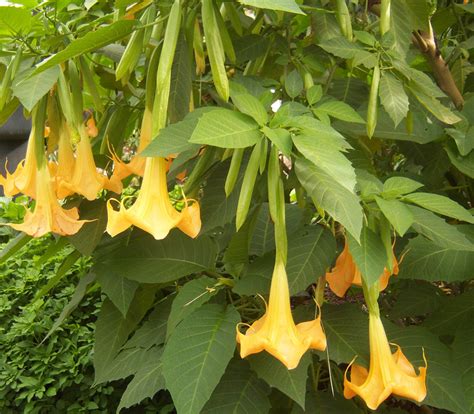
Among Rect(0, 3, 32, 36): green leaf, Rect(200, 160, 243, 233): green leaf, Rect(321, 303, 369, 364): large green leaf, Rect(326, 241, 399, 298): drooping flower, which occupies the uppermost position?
Rect(0, 3, 32, 36): green leaf

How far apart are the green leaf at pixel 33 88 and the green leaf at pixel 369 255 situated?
1.38ft

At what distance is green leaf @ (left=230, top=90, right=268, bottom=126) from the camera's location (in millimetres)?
725

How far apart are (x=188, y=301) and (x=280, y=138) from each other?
374 mm

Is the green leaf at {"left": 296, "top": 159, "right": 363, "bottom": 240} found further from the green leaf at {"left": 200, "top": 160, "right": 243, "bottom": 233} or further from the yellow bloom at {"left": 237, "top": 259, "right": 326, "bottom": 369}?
the green leaf at {"left": 200, "top": 160, "right": 243, "bottom": 233}

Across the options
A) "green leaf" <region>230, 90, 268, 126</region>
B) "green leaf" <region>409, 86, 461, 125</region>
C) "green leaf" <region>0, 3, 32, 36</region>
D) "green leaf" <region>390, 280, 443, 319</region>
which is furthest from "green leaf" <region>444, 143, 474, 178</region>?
"green leaf" <region>0, 3, 32, 36</region>

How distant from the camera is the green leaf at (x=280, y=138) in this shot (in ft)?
2.20

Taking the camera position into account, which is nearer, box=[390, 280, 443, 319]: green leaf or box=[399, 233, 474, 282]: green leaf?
box=[399, 233, 474, 282]: green leaf

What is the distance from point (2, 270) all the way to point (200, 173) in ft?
5.15

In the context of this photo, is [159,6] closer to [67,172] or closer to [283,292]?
[67,172]

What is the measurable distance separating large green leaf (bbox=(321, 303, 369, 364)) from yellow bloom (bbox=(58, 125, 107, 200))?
412 millimetres

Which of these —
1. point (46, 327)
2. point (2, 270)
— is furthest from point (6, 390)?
point (2, 270)

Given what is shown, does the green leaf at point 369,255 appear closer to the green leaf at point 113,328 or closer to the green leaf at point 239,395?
the green leaf at point 239,395

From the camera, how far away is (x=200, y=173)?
93cm

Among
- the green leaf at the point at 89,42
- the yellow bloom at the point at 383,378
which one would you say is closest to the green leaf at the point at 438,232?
the yellow bloom at the point at 383,378
